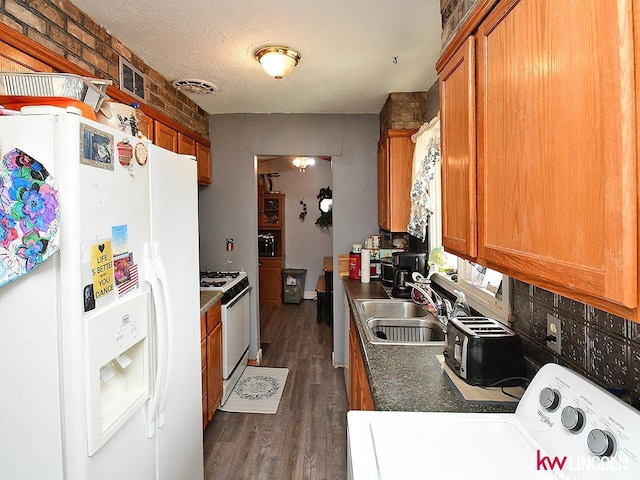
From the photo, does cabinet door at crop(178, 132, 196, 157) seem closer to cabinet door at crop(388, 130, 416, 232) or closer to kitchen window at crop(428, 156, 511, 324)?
cabinet door at crop(388, 130, 416, 232)

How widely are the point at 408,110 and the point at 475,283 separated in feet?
5.66

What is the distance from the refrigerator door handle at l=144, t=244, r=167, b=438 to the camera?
1.36 metres

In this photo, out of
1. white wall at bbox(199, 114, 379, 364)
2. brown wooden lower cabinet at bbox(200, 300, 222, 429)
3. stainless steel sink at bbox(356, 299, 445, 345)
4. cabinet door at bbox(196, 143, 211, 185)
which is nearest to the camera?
stainless steel sink at bbox(356, 299, 445, 345)

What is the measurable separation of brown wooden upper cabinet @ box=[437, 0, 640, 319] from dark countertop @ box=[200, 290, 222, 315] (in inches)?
72.7

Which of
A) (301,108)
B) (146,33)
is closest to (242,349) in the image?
(301,108)

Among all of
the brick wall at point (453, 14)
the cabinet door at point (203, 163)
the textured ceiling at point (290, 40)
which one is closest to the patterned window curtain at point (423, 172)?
the textured ceiling at point (290, 40)

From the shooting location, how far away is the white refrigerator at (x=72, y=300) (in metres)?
0.95

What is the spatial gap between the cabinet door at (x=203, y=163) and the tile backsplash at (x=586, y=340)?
293 centimetres

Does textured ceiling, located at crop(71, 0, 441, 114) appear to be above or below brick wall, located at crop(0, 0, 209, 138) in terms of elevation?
above

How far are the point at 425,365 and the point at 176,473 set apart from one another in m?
1.17

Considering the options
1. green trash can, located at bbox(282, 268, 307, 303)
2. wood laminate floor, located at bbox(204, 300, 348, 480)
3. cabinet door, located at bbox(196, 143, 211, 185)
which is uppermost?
cabinet door, located at bbox(196, 143, 211, 185)

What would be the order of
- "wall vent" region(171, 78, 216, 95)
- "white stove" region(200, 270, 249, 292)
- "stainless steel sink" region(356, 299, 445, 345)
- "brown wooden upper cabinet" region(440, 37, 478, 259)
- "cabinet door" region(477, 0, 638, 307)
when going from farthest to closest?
1. "white stove" region(200, 270, 249, 292)
2. "wall vent" region(171, 78, 216, 95)
3. "stainless steel sink" region(356, 299, 445, 345)
4. "brown wooden upper cabinet" region(440, 37, 478, 259)
5. "cabinet door" region(477, 0, 638, 307)
